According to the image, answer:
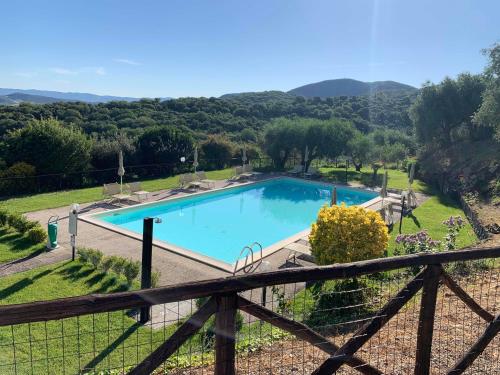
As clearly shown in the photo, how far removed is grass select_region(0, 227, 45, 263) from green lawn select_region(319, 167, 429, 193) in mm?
17985

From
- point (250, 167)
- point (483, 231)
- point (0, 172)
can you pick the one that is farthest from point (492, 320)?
point (250, 167)

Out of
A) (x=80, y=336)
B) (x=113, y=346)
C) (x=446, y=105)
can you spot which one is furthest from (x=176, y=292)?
(x=446, y=105)

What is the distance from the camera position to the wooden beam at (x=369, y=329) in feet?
8.34

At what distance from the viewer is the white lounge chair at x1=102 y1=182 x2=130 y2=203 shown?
17.4 meters

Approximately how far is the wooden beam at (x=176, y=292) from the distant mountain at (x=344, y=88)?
85225 millimetres

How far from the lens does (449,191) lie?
2169 cm

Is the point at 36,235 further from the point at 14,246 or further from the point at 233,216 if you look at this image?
the point at 233,216

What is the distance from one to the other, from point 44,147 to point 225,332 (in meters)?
19.7

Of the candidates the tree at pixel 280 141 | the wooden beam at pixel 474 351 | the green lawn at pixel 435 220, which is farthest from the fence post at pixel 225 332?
the tree at pixel 280 141

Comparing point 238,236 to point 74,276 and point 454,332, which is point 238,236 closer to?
point 74,276

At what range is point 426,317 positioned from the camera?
293cm

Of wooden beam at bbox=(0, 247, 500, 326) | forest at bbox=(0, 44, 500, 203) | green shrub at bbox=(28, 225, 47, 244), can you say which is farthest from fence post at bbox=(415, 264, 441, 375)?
forest at bbox=(0, 44, 500, 203)

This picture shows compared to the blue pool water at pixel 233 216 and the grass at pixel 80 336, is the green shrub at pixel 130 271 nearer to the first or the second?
the grass at pixel 80 336

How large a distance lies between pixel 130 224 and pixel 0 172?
6.75m
